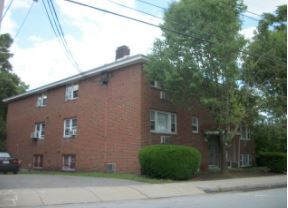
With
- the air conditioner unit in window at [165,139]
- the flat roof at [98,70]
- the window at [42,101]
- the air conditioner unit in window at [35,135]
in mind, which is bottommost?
the air conditioner unit in window at [165,139]

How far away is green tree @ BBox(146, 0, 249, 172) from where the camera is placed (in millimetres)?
21062

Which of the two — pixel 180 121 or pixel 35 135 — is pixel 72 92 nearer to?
pixel 35 135

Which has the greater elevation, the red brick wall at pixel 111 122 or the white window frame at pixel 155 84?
the white window frame at pixel 155 84

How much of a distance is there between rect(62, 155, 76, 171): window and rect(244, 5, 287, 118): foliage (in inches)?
497

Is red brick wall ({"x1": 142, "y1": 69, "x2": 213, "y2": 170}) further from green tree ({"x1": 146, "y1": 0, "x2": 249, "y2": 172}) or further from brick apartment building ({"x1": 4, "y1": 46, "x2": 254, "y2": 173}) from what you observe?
green tree ({"x1": 146, "y1": 0, "x2": 249, "y2": 172})

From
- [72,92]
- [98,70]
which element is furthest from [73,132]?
[98,70]

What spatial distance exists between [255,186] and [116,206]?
904 centimetres

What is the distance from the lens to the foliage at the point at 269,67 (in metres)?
23.2

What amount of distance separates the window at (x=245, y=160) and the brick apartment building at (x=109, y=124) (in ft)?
0.10

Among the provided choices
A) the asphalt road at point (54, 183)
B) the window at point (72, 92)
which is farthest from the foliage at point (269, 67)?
the window at point (72, 92)

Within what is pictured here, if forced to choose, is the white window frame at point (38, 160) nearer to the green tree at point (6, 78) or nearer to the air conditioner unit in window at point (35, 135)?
the air conditioner unit in window at point (35, 135)

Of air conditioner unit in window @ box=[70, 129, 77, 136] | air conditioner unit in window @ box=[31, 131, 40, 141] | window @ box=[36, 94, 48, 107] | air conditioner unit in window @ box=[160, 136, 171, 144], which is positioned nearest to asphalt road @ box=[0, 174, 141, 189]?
air conditioner unit in window @ box=[160, 136, 171, 144]

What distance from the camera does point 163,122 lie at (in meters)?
24.7

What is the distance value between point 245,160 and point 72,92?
580 inches
